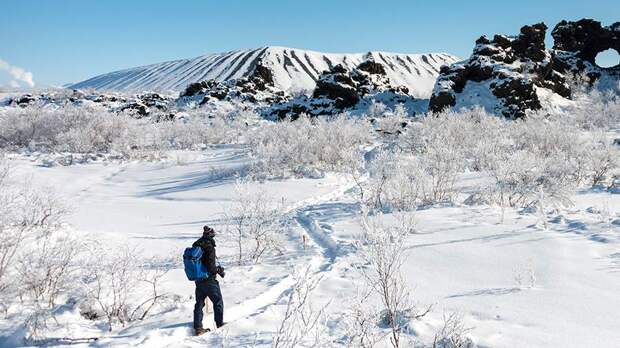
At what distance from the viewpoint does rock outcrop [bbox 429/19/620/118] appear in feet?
103

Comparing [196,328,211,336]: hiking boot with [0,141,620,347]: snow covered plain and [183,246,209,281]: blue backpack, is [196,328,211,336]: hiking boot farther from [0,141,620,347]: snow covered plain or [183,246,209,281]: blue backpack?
[183,246,209,281]: blue backpack

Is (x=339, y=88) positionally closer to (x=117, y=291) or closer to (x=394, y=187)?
(x=394, y=187)

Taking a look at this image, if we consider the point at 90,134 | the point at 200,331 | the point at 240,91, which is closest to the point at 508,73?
the point at 240,91

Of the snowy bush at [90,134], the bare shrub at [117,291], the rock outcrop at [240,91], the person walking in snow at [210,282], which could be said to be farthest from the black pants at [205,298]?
the rock outcrop at [240,91]

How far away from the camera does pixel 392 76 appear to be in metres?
114

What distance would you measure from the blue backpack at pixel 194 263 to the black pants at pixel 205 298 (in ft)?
0.38

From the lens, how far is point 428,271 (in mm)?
6922

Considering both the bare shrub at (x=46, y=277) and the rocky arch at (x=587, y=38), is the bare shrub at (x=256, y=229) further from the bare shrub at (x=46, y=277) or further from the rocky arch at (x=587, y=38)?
the rocky arch at (x=587, y=38)

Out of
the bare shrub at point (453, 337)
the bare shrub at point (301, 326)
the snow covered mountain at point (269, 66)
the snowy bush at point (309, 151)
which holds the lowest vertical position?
the bare shrub at point (453, 337)

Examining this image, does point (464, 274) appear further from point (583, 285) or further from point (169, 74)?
point (169, 74)

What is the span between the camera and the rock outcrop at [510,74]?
1238 inches

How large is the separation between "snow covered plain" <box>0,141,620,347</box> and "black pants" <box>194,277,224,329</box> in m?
0.20

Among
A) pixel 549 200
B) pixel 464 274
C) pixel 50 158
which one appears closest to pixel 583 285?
pixel 464 274

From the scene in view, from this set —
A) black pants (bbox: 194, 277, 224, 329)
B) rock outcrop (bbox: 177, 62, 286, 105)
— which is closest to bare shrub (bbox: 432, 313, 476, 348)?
black pants (bbox: 194, 277, 224, 329)
